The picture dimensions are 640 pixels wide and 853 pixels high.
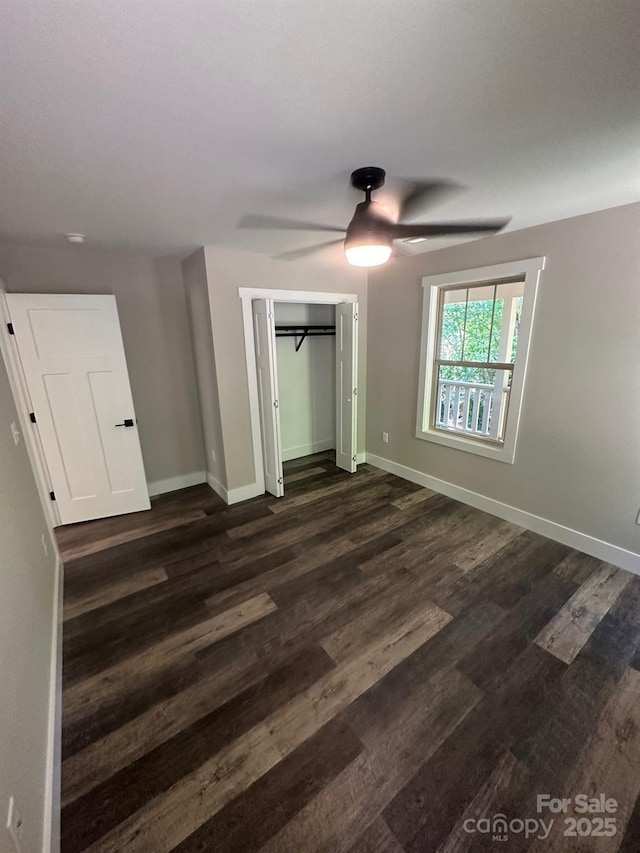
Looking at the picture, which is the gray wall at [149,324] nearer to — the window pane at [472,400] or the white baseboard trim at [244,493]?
the white baseboard trim at [244,493]

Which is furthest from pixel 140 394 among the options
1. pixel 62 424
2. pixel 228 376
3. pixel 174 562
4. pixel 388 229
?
pixel 388 229

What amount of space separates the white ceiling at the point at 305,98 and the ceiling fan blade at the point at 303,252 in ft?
3.00

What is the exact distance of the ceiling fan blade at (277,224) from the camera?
219 centimetres

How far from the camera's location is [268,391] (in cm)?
334

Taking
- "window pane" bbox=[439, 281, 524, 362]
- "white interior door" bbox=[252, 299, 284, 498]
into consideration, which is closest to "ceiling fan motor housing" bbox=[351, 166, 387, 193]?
"white interior door" bbox=[252, 299, 284, 498]

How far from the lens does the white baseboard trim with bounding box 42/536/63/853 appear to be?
3.85 feet

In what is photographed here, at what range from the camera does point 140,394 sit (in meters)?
3.46

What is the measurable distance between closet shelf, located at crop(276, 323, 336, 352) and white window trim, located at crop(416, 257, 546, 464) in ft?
4.60

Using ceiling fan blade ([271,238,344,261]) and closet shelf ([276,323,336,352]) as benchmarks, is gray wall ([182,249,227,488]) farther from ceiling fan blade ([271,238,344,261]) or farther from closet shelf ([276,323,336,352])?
closet shelf ([276,323,336,352])

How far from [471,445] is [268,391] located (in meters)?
2.06

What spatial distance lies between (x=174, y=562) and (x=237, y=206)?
2534 millimetres

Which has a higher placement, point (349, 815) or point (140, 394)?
point (140, 394)

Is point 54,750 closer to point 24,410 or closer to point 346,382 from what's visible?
point 24,410

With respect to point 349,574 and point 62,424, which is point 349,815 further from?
point 62,424
